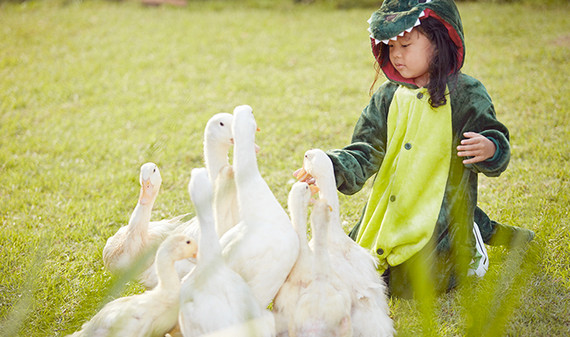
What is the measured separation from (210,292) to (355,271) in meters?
0.65

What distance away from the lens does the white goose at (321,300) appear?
1.97 meters

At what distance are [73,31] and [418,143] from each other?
6.80 meters

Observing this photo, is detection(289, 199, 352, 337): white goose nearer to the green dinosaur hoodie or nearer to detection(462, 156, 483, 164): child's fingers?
the green dinosaur hoodie

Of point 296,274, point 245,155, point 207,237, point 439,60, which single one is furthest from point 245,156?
point 439,60

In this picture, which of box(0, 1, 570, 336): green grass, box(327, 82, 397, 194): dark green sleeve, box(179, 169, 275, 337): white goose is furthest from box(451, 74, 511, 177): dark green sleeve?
box(179, 169, 275, 337): white goose

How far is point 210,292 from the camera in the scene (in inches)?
74.0

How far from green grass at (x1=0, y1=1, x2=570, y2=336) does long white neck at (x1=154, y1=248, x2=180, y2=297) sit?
10.8 inches

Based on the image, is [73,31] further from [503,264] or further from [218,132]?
[503,264]

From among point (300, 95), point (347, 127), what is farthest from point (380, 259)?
point (300, 95)

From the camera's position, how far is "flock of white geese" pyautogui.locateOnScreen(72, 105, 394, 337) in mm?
1890

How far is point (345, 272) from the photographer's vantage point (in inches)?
86.7

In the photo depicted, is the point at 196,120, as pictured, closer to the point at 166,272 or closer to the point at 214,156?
the point at 214,156

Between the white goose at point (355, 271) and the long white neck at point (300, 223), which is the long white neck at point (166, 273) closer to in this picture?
the long white neck at point (300, 223)

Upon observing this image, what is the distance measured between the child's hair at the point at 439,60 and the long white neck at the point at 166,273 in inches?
53.6
